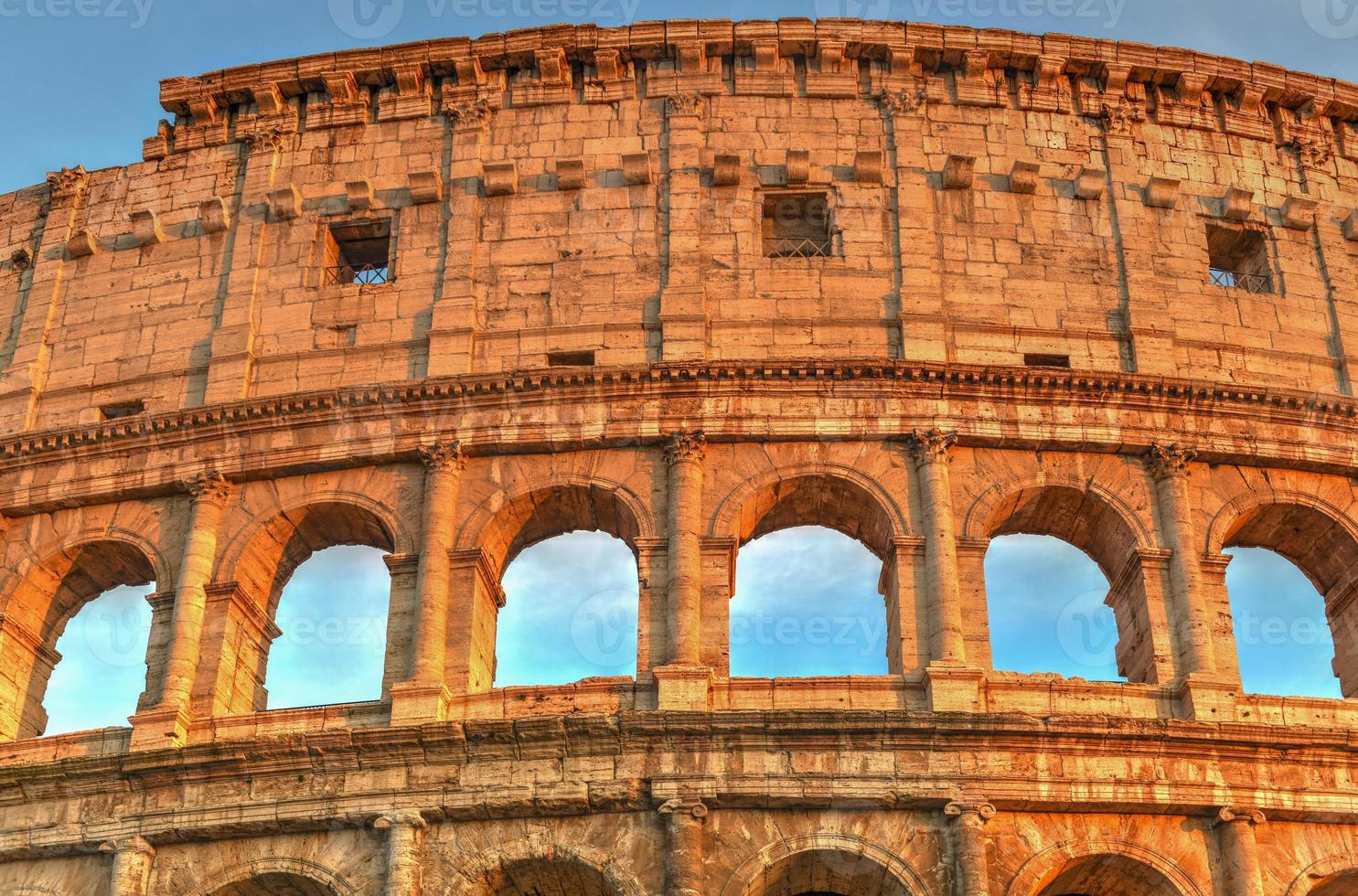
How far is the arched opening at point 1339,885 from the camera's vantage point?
854 inches

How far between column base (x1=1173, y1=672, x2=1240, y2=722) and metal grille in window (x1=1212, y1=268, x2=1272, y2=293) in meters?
7.44

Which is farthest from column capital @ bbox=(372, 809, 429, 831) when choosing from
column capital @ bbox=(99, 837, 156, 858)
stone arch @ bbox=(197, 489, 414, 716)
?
column capital @ bbox=(99, 837, 156, 858)

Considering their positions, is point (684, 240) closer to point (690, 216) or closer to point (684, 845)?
point (690, 216)

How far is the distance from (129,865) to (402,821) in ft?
11.3

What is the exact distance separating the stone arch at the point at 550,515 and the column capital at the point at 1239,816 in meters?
7.91

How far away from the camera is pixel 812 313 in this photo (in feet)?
86.0

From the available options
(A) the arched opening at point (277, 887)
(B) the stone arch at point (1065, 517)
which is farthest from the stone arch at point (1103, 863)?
(A) the arched opening at point (277, 887)

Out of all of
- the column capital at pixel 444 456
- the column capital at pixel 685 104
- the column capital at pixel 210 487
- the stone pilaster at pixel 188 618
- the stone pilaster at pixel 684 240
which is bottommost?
the stone pilaster at pixel 188 618

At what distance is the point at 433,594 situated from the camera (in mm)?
23656

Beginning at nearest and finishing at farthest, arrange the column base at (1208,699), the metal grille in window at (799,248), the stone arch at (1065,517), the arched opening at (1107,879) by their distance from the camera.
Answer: the arched opening at (1107,879), the column base at (1208,699), the stone arch at (1065,517), the metal grille in window at (799,248)

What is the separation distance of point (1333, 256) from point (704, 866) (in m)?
14.6

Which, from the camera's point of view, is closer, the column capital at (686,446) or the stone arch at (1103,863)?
the stone arch at (1103,863)

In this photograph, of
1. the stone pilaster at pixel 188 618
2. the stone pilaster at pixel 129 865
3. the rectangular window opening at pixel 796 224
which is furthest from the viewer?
the rectangular window opening at pixel 796 224

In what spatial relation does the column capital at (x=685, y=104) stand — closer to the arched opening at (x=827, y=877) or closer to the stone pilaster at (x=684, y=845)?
the stone pilaster at (x=684, y=845)
